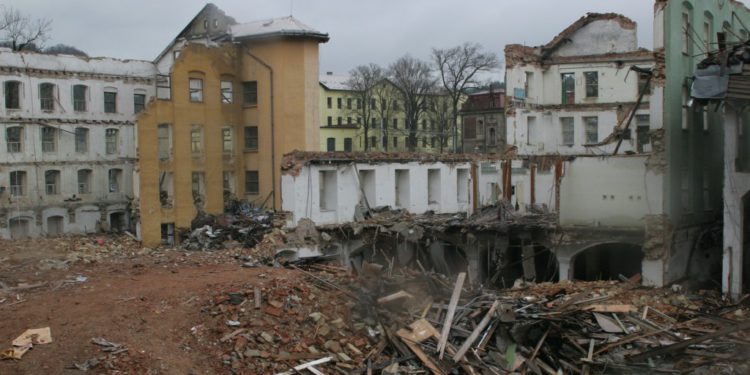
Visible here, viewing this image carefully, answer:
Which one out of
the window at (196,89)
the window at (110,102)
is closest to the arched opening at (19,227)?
the window at (110,102)

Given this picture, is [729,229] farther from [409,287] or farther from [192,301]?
[192,301]

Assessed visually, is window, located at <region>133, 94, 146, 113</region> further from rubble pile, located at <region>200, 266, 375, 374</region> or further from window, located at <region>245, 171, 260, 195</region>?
rubble pile, located at <region>200, 266, 375, 374</region>

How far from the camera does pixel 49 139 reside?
131 feet

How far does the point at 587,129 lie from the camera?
147 ft

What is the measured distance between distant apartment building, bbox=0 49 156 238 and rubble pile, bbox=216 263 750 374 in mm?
25222

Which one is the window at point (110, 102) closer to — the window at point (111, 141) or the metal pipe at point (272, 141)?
the window at point (111, 141)

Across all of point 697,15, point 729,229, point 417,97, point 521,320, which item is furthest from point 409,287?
point 417,97

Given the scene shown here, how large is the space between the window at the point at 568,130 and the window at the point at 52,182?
2950cm

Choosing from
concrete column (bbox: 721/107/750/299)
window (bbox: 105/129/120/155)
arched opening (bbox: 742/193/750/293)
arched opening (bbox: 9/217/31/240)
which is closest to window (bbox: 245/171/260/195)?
window (bbox: 105/129/120/155)

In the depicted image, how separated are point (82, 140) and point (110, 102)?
269cm

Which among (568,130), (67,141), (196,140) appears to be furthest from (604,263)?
(67,141)

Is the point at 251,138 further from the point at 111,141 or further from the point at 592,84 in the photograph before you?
the point at 592,84

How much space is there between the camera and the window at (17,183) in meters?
38.1

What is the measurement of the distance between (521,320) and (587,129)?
30.3m
